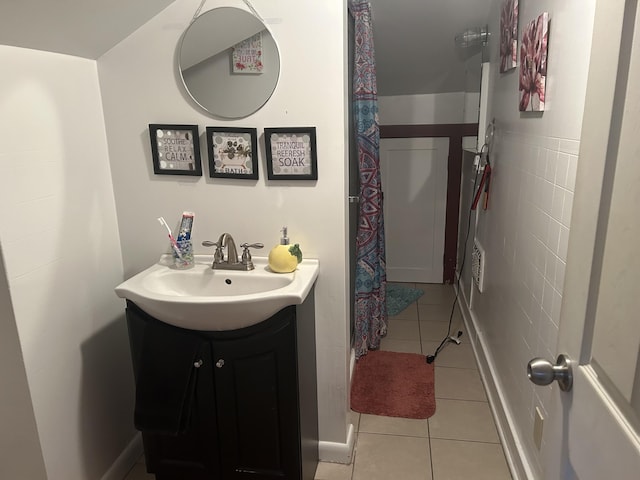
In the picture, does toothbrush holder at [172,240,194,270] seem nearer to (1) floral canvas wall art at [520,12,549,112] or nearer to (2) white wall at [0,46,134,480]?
(2) white wall at [0,46,134,480]

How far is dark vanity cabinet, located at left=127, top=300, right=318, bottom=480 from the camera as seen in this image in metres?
1.58

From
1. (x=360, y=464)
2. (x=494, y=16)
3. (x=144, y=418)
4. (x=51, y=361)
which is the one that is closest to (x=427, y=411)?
(x=360, y=464)

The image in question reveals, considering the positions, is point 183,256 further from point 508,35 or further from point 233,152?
point 508,35

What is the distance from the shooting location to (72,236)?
1654 mm

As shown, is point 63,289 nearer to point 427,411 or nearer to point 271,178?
point 271,178

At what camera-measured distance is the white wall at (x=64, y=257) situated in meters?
1.43

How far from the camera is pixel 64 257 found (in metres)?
1.62

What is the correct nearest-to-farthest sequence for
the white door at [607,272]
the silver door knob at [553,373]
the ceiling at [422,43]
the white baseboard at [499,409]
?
the white door at [607,272] → the silver door knob at [553,373] → the white baseboard at [499,409] → the ceiling at [422,43]

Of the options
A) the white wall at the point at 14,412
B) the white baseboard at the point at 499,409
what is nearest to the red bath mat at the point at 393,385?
the white baseboard at the point at 499,409

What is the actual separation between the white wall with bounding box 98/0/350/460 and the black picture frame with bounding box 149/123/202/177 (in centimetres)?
3

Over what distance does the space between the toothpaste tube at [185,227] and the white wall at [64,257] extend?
0.97 ft

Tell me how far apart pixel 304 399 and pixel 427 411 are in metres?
0.81

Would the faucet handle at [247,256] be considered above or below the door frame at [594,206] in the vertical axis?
below

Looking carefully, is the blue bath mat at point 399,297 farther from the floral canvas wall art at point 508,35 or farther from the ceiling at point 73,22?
the ceiling at point 73,22
